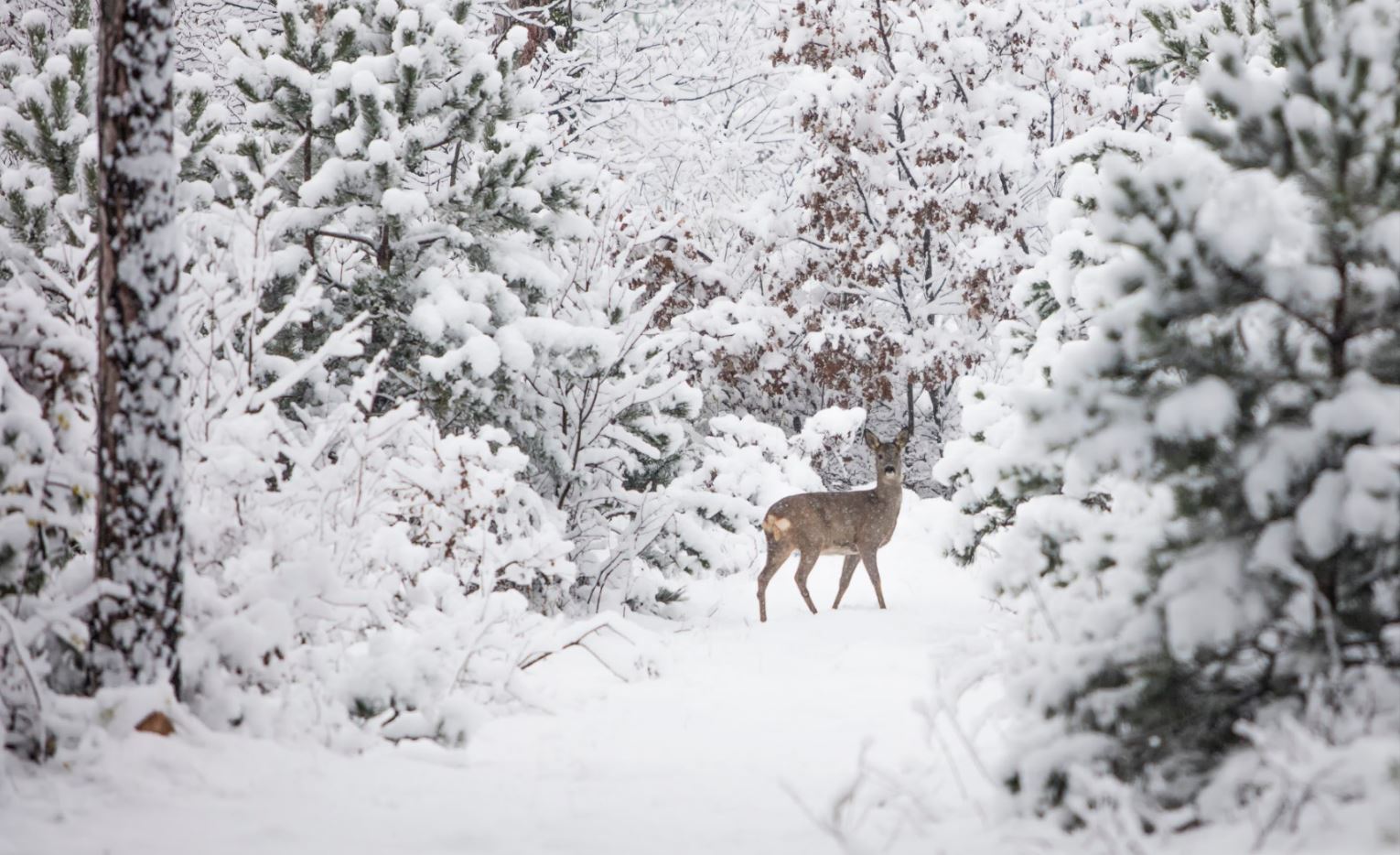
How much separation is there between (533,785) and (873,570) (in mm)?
6558

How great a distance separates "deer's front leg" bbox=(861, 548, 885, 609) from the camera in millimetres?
10458

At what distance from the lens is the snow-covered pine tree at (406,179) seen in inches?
340

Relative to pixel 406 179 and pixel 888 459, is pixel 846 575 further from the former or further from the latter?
pixel 406 179

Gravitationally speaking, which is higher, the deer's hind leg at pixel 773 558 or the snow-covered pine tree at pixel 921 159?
the snow-covered pine tree at pixel 921 159

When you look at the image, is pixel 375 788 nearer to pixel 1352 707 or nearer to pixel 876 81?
pixel 1352 707

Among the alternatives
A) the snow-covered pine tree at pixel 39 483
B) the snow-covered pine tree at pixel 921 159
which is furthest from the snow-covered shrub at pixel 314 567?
the snow-covered pine tree at pixel 921 159

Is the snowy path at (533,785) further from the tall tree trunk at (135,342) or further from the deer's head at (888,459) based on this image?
the deer's head at (888,459)

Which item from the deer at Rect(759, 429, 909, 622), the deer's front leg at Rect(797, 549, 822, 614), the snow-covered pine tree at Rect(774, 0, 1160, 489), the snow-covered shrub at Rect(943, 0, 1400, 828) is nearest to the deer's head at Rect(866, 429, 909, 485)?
the deer at Rect(759, 429, 909, 622)

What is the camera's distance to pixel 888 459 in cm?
1110

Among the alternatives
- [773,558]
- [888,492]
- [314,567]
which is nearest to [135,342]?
[314,567]

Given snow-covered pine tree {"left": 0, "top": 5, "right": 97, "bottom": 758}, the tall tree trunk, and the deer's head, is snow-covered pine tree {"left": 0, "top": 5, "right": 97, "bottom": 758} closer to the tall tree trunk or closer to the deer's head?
the tall tree trunk

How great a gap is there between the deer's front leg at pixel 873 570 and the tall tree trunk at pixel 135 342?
7135mm

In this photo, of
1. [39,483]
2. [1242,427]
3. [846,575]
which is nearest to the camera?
[1242,427]

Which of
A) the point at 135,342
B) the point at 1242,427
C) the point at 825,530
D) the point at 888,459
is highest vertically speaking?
the point at 1242,427
